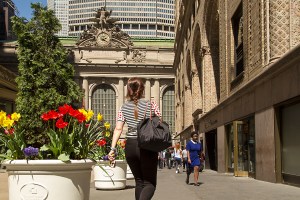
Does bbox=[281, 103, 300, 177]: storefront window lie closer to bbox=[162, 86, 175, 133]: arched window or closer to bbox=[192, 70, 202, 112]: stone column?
bbox=[192, 70, 202, 112]: stone column

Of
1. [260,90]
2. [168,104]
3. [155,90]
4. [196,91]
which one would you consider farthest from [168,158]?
[168,104]

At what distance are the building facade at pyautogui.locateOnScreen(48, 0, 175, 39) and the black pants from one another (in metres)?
150

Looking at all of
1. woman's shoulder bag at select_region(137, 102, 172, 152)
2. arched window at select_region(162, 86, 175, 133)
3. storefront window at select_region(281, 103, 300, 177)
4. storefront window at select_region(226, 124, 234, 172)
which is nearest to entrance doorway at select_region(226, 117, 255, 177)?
storefront window at select_region(226, 124, 234, 172)

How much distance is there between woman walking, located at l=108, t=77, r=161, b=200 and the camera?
593cm

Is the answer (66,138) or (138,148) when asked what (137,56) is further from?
(138,148)

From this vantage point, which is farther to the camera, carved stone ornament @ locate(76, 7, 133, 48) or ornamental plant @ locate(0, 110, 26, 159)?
carved stone ornament @ locate(76, 7, 133, 48)

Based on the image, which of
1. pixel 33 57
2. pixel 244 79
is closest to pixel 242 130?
pixel 244 79

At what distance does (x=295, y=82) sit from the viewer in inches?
466

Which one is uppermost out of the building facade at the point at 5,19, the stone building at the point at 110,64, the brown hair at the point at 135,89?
the building facade at the point at 5,19

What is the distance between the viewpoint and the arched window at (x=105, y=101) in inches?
3187

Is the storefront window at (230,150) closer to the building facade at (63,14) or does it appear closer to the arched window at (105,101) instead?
the arched window at (105,101)

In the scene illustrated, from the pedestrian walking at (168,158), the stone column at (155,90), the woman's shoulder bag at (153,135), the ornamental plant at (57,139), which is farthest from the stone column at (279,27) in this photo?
the stone column at (155,90)

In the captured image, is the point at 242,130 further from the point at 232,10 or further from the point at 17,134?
the point at 17,134

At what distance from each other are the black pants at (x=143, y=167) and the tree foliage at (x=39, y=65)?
32141 mm
